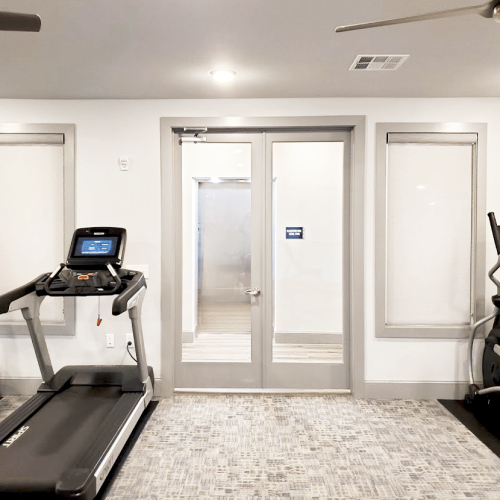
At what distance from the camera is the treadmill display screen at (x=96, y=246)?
3.29m

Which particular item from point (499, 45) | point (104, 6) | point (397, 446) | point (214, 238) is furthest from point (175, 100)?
point (397, 446)

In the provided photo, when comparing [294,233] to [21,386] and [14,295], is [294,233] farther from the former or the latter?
[21,386]

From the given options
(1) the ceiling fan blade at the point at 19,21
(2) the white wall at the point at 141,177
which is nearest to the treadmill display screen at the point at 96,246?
(2) the white wall at the point at 141,177

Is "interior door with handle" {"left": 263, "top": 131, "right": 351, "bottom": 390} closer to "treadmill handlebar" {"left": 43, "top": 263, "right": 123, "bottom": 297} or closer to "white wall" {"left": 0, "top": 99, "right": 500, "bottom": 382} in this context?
"white wall" {"left": 0, "top": 99, "right": 500, "bottom": 382}

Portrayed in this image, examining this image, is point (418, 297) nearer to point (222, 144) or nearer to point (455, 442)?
point (455, 442)

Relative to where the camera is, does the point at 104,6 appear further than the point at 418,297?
No

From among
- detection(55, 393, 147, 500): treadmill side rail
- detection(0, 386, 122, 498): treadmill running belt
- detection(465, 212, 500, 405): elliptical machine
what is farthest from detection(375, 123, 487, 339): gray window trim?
detection(0, 386, 122, 498): treadmill running belt

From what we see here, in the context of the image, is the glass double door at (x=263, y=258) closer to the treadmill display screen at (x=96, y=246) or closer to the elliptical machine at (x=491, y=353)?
the treadmill display screen at (x=96, y=246)

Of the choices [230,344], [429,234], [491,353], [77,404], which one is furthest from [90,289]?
[491,353]

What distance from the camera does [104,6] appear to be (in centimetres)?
220

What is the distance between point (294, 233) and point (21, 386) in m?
2.86

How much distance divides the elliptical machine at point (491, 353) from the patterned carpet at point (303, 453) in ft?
1.04

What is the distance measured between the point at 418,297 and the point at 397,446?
54.4 inches

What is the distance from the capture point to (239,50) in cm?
276
